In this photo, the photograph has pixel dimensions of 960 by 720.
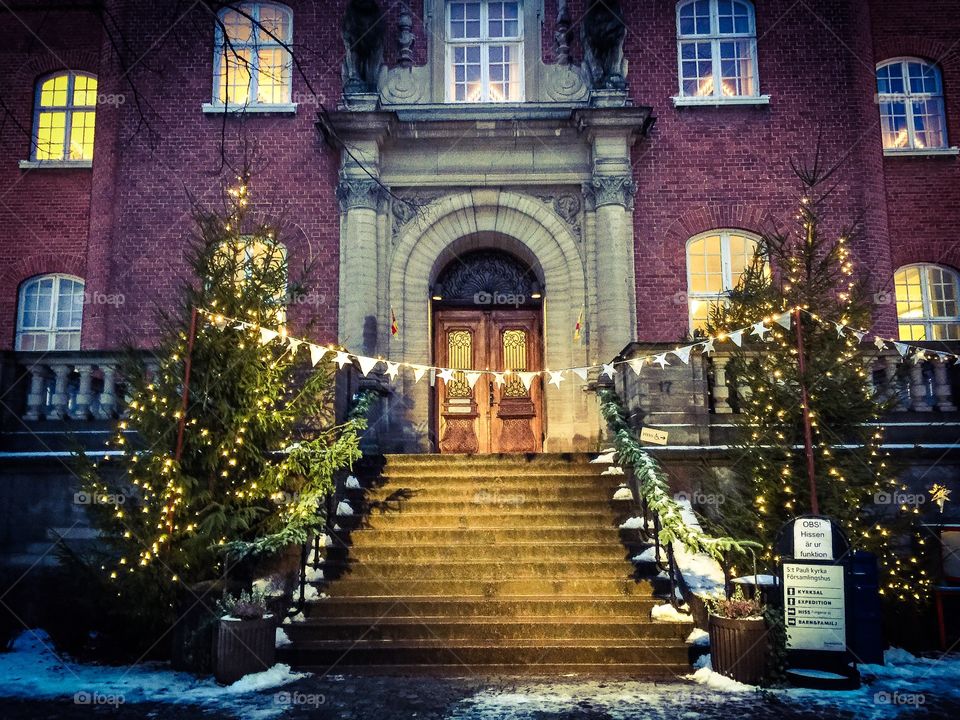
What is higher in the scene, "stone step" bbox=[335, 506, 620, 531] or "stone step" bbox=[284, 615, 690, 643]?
"stone step" bbox=[335, 506, 620, 531]

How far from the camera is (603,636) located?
784 cm

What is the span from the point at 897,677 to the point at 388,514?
5611 millimetres

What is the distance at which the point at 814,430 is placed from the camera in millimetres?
8734

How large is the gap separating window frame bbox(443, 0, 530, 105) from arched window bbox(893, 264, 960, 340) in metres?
7.62

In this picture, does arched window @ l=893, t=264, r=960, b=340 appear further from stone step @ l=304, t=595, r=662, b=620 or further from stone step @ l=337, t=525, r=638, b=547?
stone step @ l=304, t=595, r=662, b=620

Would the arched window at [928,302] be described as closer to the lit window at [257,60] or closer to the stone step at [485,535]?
the stone step at [485,535]

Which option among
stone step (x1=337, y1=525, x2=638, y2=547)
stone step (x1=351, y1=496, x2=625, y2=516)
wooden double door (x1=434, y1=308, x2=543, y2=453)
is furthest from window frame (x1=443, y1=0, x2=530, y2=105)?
stone step (x1=337, y1=525, x2=638, y2=547)

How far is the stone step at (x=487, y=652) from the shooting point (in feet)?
24.9

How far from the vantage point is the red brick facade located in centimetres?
1394

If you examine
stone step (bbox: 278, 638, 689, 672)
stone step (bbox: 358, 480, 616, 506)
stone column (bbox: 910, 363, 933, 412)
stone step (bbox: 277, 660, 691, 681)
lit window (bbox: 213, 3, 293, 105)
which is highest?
lit window (bbox: 213, 3, 293, 105)

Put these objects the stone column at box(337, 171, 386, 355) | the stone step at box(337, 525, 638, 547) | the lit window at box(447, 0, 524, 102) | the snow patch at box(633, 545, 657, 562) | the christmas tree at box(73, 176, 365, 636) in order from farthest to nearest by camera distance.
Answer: the lit window at box(447, 0, 524, 102)
the stone column at box(337, 171, 386, 355)
the stone step at box(337, 525, 638, 547)
the snow patch at box(633, 545, 657, 562)
the christmas tree at box(73, 176, 365, 636)

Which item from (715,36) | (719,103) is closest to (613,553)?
(719,103)

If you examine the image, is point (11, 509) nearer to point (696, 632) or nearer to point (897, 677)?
point (696, 632)

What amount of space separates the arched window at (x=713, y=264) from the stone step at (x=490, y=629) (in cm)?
703
